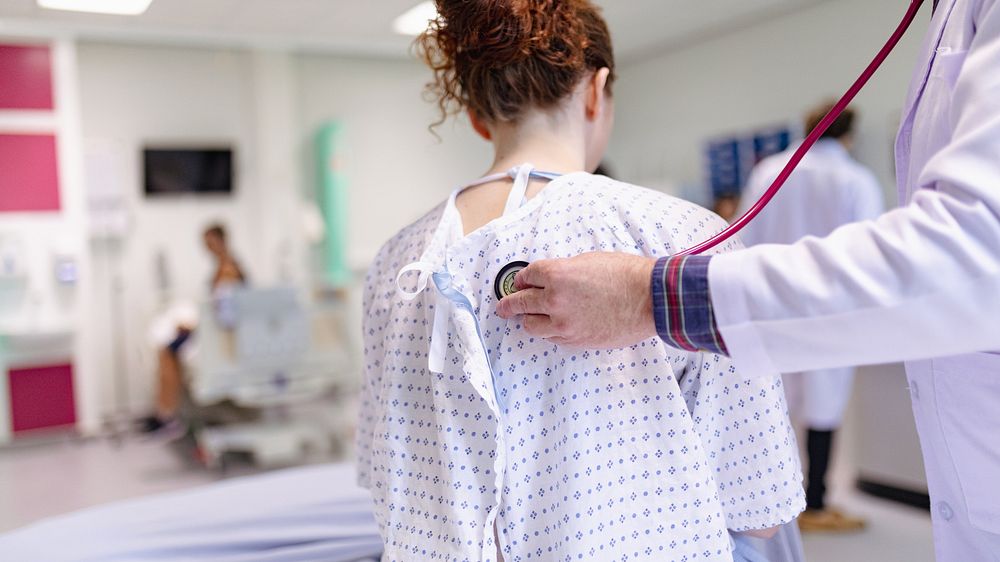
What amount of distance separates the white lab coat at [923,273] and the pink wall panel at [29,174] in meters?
4.00

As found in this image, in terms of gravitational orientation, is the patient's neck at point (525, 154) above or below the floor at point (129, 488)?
above

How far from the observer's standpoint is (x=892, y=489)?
3.57 meters

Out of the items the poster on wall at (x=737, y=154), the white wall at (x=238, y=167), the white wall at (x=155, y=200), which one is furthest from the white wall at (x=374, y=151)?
the poster on wall at (x=737, y=154)

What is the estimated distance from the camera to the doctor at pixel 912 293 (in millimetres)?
747

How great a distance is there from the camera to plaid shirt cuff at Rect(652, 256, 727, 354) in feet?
2.80

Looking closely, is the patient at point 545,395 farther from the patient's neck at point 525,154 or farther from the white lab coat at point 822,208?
the white lab coat at point 822,208

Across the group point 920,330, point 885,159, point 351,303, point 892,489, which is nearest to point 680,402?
point 920,330

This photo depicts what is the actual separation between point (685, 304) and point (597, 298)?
10 cm

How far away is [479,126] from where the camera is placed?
1.34 m

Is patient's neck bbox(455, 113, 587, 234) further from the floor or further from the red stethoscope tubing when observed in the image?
the floor

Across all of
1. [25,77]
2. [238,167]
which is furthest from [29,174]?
[238,167]

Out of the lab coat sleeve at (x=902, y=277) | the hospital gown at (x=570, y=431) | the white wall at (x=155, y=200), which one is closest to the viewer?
the lab coat sleeve at (x=902, y=277)

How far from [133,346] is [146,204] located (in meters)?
1.16

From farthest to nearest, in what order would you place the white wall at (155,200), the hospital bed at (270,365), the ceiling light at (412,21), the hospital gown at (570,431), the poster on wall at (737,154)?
the white wall at (155,200)
the poster on wall at (737,154)
the hospital bed at (270,365)
the ceiling light at (412,21)
the hospital gown at (570,431)
